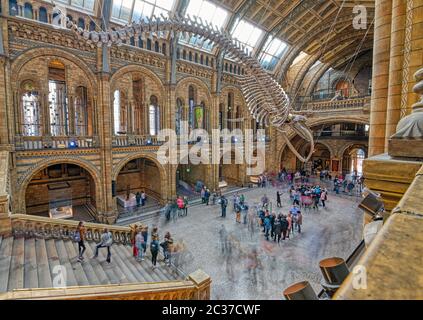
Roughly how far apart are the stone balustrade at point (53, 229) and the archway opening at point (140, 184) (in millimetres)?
5824

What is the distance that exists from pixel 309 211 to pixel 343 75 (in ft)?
53.3

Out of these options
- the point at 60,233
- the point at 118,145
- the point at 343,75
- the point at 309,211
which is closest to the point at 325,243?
the point at 309,211

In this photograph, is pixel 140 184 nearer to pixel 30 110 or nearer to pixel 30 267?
pixel 30 110

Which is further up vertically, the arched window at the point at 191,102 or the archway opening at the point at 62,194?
the arched window at the point at 191,102

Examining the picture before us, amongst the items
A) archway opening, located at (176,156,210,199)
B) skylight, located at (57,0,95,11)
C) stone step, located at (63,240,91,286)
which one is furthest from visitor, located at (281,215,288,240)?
skylight, located at (57,0,95,11)

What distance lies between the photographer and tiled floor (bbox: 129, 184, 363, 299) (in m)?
6.92

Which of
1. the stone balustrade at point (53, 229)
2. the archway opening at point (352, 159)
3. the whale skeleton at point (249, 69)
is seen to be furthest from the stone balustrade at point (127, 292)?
the archway opening at point (352, 159)

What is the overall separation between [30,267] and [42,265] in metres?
0.26

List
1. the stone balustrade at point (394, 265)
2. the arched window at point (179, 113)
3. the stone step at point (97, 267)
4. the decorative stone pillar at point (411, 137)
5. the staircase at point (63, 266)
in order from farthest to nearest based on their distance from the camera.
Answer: the arched window at point (179, 113) < the stone step at point (97, 267) < the staircase at point (63, 266) < the decorative stone pillar at point (411, 137) < the stone balustrade at point (394, 265)

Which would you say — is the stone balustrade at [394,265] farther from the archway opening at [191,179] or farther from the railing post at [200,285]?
the archway opening at [191,179]

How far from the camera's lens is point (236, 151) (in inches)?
Answer: 773

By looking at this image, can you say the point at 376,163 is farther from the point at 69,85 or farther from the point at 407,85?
the point at 69,85

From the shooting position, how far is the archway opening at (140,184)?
1487 centimetres

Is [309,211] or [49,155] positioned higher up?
[49,155]
